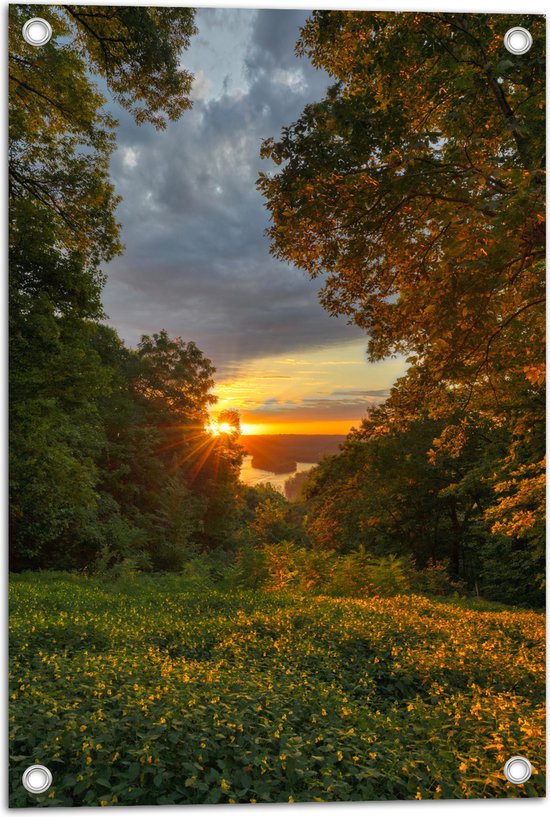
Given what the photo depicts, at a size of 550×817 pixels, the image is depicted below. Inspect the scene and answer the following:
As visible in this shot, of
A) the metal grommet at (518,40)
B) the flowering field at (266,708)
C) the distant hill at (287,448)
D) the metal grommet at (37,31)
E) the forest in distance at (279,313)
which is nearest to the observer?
the flowering field at (266,708)

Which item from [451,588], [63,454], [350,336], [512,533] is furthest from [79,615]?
[451,588]

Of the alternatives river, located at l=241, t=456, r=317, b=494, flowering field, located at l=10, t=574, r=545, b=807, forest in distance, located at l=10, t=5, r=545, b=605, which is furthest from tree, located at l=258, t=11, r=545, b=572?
flowering field, located at l=10, t=574, r=545, b=807

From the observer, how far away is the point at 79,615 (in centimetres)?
493

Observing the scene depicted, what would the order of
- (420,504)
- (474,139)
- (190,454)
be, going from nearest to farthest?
1. (474,139)
2. (190,454)
3. (420,504)

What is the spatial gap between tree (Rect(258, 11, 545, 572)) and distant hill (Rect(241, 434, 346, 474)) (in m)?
0.72

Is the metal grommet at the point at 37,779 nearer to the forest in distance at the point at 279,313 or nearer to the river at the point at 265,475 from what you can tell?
the forest in distance at the point at 279,313

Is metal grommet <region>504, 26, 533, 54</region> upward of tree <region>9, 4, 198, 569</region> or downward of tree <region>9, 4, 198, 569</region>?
upward

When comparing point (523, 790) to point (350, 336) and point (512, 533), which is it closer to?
point (512, 533)

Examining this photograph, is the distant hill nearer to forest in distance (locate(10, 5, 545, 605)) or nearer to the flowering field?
forest in distance (locate(10, 5, 545, 605))

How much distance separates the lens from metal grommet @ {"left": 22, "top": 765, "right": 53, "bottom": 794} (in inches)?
103

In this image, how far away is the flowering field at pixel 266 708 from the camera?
253cm

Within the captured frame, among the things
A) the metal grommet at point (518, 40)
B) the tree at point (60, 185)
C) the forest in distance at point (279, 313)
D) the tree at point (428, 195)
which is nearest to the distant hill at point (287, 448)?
the forest in distance at point (279, 313)

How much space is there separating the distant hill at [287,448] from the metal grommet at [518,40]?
3290 mm

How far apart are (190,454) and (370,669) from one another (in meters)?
2.44
